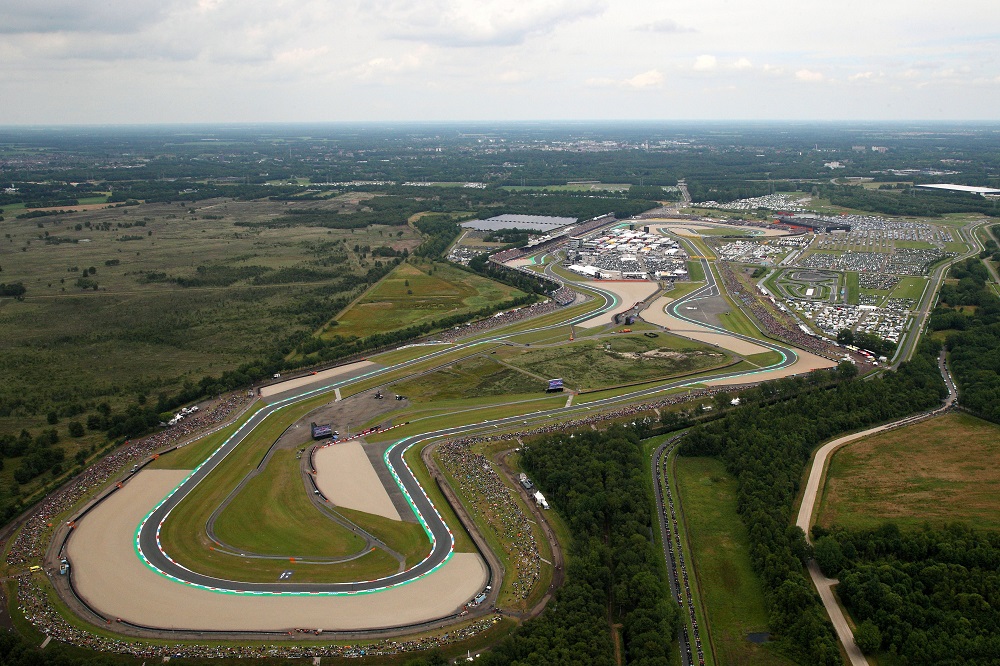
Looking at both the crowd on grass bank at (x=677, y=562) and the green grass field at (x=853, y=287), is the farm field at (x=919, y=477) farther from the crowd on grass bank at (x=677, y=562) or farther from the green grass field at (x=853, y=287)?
the green grass field at (x=853, y=287)

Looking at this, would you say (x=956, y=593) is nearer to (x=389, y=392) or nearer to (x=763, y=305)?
(x=389, y=392)

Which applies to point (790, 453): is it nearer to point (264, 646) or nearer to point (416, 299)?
point (264, 646)

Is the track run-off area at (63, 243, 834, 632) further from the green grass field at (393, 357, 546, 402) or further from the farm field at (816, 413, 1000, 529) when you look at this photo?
the farm field at (816, 413, 1000, 529)

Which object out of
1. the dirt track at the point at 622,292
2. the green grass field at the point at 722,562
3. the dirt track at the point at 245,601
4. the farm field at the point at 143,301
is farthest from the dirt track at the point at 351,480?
the dirt track at the point at 622,292

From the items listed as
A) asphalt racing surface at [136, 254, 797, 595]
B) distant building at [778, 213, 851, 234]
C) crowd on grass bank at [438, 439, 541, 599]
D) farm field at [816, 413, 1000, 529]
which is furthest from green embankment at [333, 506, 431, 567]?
distant building at [778, 213, 851, 234]

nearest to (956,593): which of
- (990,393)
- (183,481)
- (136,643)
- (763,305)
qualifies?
(990,393)
